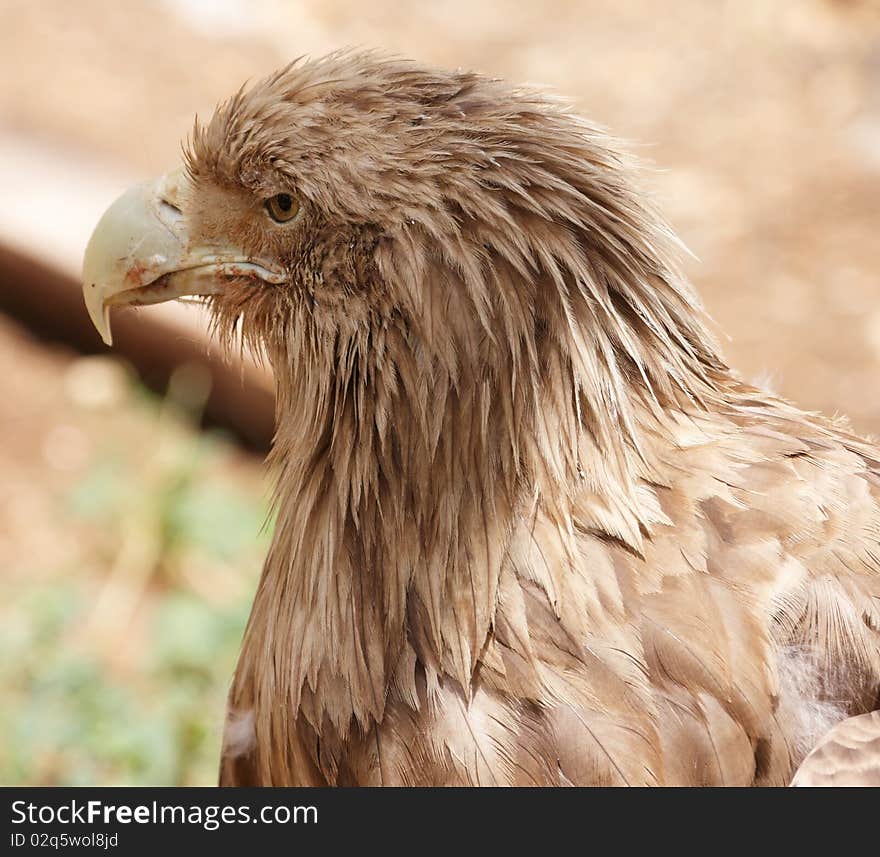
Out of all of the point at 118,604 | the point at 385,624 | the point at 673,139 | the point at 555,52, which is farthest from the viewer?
the point at 555,52

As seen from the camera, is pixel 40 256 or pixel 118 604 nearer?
pixel 118 604

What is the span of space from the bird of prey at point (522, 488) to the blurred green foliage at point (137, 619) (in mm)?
1732

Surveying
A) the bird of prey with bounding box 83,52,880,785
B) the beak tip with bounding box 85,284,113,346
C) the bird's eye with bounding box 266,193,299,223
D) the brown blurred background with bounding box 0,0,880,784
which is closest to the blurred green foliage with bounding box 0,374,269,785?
the brown blurred background with bounding box 0,0,880,784

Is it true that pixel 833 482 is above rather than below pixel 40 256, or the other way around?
below

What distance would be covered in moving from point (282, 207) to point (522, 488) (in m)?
0.62

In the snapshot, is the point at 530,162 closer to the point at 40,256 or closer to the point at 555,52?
the point at 40,256

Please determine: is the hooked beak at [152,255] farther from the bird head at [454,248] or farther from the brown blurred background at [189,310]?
the brown blurred background at [189,310]

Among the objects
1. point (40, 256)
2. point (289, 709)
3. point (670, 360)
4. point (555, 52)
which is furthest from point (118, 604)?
point (555, 52)

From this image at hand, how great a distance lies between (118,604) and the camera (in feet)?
14.6

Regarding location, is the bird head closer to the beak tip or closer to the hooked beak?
the hooked beak

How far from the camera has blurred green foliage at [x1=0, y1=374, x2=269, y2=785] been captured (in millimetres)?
3682
